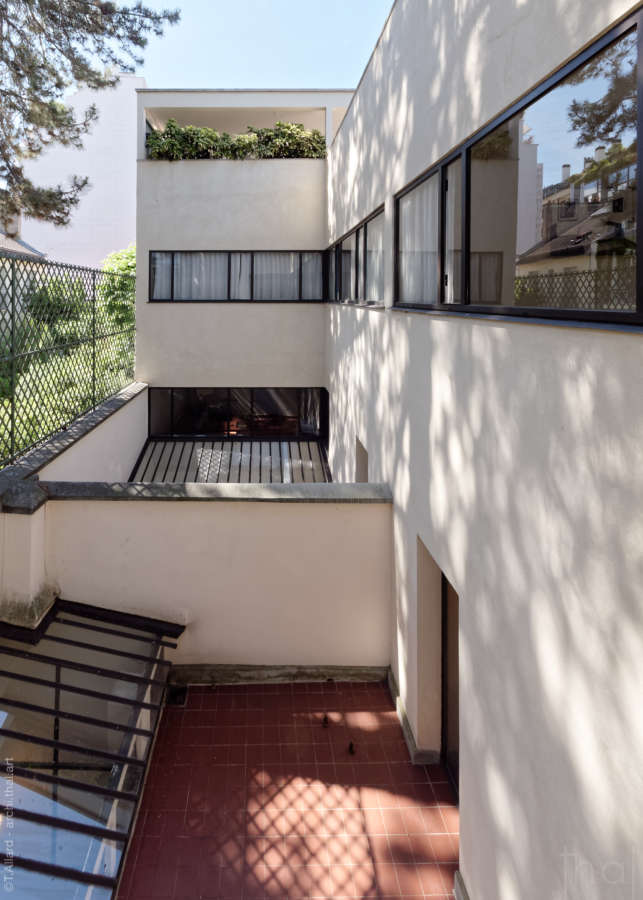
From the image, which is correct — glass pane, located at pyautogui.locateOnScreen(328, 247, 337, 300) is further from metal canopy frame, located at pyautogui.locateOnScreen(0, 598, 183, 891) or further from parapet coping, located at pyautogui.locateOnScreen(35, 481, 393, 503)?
metal canopy frame, located at pyautogui.locateOnScreen(0, 598, 183, 891)

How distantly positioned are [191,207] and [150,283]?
5.08 ft

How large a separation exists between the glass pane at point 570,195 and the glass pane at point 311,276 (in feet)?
32.2

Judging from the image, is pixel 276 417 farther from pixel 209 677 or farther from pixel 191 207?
pixel 209 677

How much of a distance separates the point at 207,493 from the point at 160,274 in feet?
27.6

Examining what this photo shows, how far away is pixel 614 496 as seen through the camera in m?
2.21

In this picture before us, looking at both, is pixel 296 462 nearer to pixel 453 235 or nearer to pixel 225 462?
pixel 225 462

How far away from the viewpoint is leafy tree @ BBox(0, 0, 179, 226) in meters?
9.84

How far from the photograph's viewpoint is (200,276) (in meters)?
13.6

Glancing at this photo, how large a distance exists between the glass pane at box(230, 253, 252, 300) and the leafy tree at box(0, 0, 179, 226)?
3.59 m

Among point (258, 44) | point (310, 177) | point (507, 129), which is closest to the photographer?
point (507, 129)

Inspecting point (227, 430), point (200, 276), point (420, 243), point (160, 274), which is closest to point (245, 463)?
point (227, 430)

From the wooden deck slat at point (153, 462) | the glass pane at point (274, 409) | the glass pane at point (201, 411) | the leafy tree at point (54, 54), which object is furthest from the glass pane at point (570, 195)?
the glass pane at point (201, 411)

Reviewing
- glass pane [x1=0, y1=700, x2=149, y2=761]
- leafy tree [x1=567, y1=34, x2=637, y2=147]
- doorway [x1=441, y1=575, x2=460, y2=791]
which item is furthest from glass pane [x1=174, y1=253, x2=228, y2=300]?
leafy tree [x1=567, y1=34, x2=637, y2=147]

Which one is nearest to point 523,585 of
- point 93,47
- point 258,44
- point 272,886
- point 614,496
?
point 614,496
